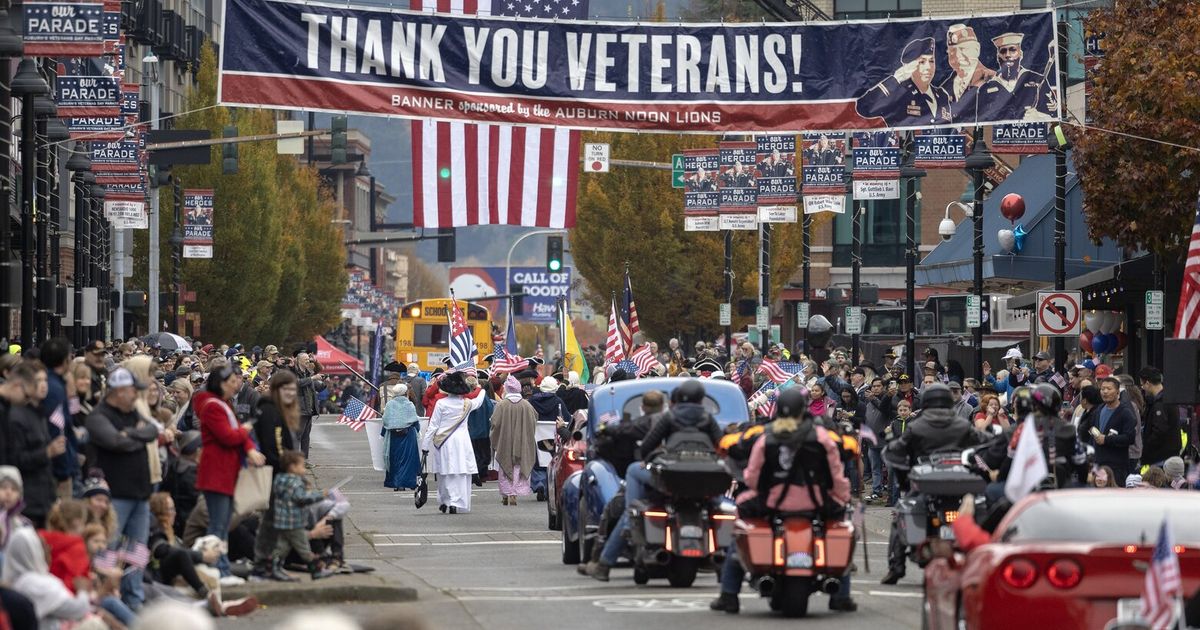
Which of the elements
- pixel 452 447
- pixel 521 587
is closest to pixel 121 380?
pixel 521 587

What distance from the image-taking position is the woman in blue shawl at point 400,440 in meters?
30.1

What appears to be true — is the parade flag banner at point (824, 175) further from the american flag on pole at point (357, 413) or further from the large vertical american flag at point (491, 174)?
the large vertical american flag at point (491, 174)

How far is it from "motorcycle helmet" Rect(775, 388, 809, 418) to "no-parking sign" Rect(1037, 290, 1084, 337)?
15.3 m

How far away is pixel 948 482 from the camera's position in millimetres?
16250

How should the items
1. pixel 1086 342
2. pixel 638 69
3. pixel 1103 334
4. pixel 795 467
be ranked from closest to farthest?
pixel 795 467 → pixel 638 69 → pixel 1103 334 → pixel 1086 342

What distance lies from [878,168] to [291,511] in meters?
22.4

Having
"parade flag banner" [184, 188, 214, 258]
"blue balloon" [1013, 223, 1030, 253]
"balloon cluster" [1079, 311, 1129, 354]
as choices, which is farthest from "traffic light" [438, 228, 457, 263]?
"blue balloon" [1013, 223, 1030, 253]

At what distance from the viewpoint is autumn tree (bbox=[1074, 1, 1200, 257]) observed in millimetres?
26828

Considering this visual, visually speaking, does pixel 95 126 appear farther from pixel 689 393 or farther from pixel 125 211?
pixel 689 393

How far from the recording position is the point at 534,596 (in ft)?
52.5

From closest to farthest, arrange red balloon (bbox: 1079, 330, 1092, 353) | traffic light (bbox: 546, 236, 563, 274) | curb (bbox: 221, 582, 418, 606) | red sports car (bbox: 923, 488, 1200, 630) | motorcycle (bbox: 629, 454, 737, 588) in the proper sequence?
1. red sports car (bbox: 923, 488, 1200, 630)
2. curb (bbox: 221, 582, 418, 606)
3. motorcycle (bbox: 629, 454, 737, 588)
4. red balloon (bbox: 1079, 330, 1092, 353)
5. traffic light (bbox: 546, 236, 563, 274)

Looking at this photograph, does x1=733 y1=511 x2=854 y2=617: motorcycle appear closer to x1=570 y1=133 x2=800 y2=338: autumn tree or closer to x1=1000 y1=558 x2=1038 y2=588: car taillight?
x1=1000 y1=558 x2=1038 y2=588: car taillight

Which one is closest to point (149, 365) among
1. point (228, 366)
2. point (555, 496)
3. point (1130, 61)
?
point (228, 366)

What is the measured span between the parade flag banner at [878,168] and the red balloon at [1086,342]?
4599 mm
